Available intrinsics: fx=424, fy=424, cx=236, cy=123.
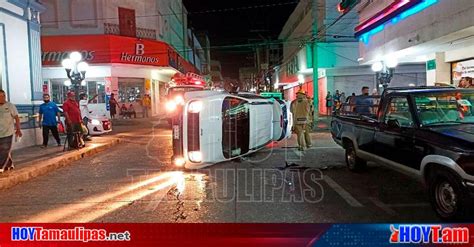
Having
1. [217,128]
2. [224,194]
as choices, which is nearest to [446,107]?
[224,194]

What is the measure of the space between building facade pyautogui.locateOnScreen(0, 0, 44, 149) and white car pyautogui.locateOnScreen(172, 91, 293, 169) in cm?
626

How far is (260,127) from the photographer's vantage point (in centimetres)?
1088

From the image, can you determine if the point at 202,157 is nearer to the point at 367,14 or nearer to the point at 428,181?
the point at 428,181

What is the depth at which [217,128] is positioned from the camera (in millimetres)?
8797

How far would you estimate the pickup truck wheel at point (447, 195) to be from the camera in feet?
15.9

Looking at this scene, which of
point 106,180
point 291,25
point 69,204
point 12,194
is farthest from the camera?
point 291,25

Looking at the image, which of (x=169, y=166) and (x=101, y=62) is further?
(x=101, y=62)

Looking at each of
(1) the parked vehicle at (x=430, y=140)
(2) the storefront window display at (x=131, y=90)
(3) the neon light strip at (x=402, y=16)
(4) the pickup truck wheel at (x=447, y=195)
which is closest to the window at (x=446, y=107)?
(1) the parked vehicle at (x=430, y=140)

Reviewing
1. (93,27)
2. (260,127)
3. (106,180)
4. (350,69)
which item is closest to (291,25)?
(350,69)

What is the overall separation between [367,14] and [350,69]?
9220 millimetres

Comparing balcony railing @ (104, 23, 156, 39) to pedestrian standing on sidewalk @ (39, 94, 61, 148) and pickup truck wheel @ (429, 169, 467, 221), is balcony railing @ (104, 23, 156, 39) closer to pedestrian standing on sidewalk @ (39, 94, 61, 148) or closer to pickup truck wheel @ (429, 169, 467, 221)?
pedestrian standing on sidewalk @ (39, 94, 61, 148)

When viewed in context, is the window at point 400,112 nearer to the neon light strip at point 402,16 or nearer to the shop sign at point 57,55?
the neon light strip at point 402,16

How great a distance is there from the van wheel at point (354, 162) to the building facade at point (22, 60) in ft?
31.2

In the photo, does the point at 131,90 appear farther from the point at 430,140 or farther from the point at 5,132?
the point at 430,140
